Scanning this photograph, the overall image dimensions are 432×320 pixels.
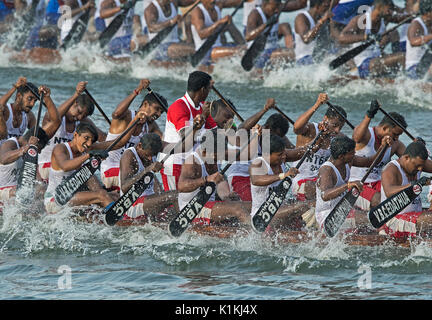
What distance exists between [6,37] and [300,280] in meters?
10.4

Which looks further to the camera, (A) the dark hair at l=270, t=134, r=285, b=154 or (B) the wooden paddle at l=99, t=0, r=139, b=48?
(B) the wooden paddle at l=99, t=0, r=139, b=48

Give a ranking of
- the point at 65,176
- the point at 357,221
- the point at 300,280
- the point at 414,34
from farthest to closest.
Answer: the point at 414,34 < the point at 65,176 < the point at 357,221 < the point at 300,280

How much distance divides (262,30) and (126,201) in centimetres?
640

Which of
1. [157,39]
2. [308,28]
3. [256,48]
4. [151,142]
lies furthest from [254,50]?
[151,142]

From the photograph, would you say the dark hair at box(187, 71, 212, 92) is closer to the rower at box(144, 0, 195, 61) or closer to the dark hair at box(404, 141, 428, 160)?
the dark hair at box(404, 141, 428, 160)

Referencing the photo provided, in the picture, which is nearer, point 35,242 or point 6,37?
point 35,242

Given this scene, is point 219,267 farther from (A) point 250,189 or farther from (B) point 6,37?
(B) point 6,37

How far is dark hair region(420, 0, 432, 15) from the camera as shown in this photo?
48.2 feet

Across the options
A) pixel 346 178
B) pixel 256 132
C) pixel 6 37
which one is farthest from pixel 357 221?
pixel 6 37

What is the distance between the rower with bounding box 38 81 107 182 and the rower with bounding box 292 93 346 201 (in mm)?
2158

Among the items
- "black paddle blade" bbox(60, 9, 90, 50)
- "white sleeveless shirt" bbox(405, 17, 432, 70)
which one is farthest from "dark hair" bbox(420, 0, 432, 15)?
"black paddle blade" bbox(60, 9, 90, 50)

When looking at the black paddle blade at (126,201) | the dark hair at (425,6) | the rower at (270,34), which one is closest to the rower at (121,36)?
the rower at (270,34)
